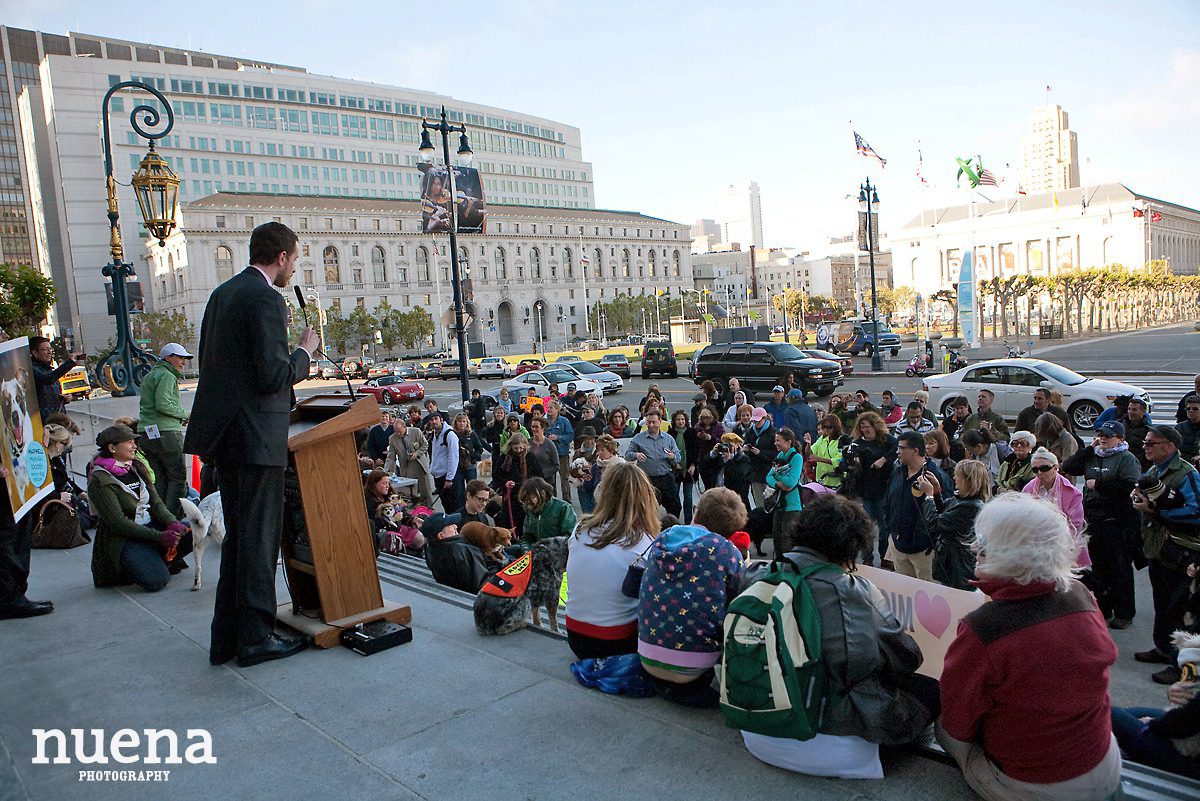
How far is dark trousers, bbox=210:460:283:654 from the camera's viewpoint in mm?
4273

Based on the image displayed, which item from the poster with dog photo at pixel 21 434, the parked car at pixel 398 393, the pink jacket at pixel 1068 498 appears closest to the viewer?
the poster with dog photo at pixel 21 434

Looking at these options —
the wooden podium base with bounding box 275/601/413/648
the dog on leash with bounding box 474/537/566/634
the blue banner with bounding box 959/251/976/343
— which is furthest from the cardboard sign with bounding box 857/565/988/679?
the blue banner with bounding box 959/251/976/343

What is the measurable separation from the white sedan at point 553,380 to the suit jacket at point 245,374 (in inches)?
1150

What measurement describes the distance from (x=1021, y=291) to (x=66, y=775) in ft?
263

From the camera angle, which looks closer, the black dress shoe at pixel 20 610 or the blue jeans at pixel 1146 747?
the blue jeans at pixel 1146 747

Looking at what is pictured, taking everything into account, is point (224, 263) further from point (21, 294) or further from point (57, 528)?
point (57, 528)

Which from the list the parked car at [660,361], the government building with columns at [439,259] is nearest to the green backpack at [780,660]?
the parked car at [660,361]

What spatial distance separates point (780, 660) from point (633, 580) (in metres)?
1.25

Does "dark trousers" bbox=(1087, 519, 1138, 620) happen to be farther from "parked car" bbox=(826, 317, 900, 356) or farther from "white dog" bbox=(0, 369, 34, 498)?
"parked car" bbox=(826, 317, 900, 356)

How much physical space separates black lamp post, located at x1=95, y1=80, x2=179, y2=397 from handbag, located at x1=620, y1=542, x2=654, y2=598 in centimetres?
993

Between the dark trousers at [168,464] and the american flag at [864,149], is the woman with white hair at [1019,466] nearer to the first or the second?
the dark trousers at [168,464]

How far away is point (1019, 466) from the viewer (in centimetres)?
746

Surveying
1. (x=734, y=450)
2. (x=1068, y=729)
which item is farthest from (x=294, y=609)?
(x=734, y=450)

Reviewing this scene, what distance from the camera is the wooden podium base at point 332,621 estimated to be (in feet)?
15.2
